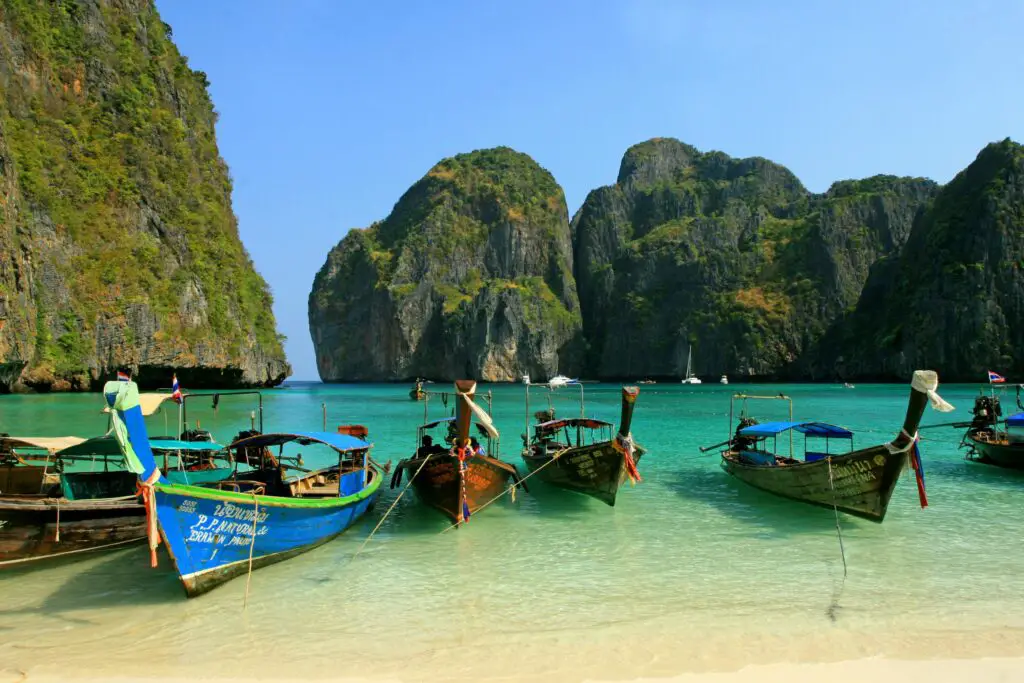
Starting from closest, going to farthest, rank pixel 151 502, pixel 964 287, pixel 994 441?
pixel 151 502, pixel 994 441, pixel 964 287

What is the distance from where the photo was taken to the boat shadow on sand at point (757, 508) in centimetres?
1357

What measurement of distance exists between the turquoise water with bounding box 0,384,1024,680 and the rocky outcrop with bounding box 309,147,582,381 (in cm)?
11509

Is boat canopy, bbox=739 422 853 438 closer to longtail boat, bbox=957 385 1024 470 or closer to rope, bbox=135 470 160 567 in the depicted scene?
longtail boat, bbox=957 385 1024 470

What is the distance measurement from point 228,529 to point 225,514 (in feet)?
0.99

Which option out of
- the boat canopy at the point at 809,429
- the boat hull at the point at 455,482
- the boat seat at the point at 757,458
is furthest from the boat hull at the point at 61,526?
the boat seat at the point at 757,458

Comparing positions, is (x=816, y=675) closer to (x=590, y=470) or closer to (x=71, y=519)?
(x=590, y=470)

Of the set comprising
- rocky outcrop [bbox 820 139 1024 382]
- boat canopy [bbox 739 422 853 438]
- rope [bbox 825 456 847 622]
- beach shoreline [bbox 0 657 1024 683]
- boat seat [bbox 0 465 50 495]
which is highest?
rocky outcrop [bbox 820 139 1024 382]

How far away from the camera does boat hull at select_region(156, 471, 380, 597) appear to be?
8.95 metres

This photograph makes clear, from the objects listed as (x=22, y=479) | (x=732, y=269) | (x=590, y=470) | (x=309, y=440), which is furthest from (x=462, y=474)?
(x=732, y=269)

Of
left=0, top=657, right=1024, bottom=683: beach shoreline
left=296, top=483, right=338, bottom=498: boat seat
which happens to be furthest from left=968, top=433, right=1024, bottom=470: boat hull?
left=296, top=483, right=338, bottom=498: boat seat

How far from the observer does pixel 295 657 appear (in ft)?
25.7

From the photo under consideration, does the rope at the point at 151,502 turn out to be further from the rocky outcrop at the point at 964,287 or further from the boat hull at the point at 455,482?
the rocky outcrop at the point at 964,287

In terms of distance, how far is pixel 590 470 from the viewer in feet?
51.6

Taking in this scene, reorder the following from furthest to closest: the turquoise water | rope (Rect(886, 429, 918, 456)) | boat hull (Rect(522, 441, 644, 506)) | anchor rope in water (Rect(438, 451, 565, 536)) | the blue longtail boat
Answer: boat hull (Rect(522, 441, 644, 506)), anchor rope in water (Rect(438, 451, 565, 536)), rope (Rect(886, 429, 918, 456)), the blue longtail boat, the turquoise water
